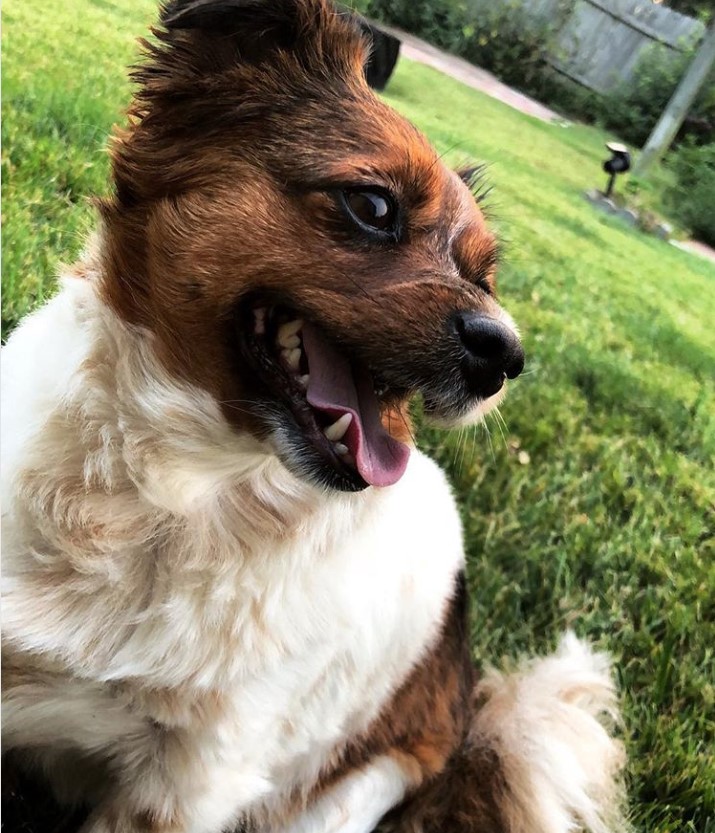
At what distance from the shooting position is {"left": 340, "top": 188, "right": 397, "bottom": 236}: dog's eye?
137 centimetres

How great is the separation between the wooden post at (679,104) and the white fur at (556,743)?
216cm

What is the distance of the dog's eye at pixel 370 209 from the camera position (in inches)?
53.9

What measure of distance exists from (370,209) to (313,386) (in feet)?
1.07

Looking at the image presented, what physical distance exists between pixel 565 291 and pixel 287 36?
109 inches

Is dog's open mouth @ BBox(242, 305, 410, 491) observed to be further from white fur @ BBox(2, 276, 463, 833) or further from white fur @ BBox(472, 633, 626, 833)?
white fur @ BBox(472, 633, 626, 833)

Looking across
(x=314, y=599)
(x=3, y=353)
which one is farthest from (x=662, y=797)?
(x=3, y=353)

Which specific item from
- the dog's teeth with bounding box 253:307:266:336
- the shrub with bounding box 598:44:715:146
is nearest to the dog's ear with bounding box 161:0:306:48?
the dog's teeth with bounding box 253:307:266:336

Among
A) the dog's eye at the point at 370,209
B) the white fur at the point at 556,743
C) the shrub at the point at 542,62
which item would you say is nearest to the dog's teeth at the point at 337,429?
the dog's eye at the point at 370,209

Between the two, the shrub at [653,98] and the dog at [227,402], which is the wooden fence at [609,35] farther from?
the dog at [227,402]

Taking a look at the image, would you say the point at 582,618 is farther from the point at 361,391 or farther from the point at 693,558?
the point at 361,391

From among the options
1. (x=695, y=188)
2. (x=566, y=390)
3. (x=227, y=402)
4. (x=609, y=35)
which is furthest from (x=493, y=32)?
(x=227, y=402)

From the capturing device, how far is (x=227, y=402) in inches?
55.6

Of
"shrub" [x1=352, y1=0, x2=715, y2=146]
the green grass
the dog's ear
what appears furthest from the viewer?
"shrub" [x1=352, y1=0, x2=715, y2=146]

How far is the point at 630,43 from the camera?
3.16m
